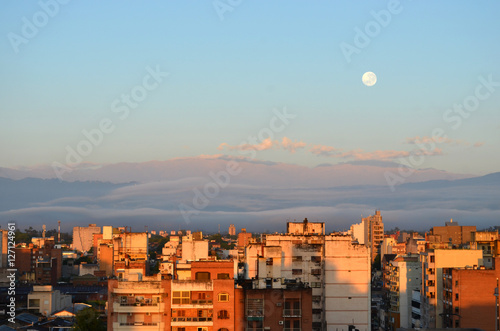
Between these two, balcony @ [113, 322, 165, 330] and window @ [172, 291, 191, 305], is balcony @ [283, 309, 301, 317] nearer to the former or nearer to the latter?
window @ [172, 291, 191, 305]

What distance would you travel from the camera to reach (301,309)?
57.1m

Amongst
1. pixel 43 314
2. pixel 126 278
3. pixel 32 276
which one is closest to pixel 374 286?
pixel 32 276

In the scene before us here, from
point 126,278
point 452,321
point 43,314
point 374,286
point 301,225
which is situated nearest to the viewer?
point 126,278

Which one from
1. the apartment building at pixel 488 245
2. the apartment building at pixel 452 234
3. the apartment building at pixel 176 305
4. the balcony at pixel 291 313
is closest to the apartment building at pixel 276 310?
the balcony at pixel 291 313

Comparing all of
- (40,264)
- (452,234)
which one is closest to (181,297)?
(452,234)

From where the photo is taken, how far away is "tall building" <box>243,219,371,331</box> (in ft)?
238

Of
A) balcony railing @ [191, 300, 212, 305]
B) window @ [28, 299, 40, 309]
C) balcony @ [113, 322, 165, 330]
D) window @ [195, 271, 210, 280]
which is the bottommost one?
window @ [28, 299, 40, 309]

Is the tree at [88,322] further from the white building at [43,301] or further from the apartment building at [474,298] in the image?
the apartment building at [474,298]

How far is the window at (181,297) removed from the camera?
2269 inches

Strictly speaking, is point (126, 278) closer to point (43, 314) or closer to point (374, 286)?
point (43, 314)

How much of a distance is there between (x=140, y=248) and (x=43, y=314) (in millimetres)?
48652

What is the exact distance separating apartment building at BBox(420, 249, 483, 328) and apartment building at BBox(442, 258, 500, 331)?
5916mm

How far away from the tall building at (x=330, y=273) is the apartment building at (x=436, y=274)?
368 inches

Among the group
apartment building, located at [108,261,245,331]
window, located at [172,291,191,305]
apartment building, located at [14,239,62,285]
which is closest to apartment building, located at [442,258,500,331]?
apartment building, located at [108,261,245,331]
